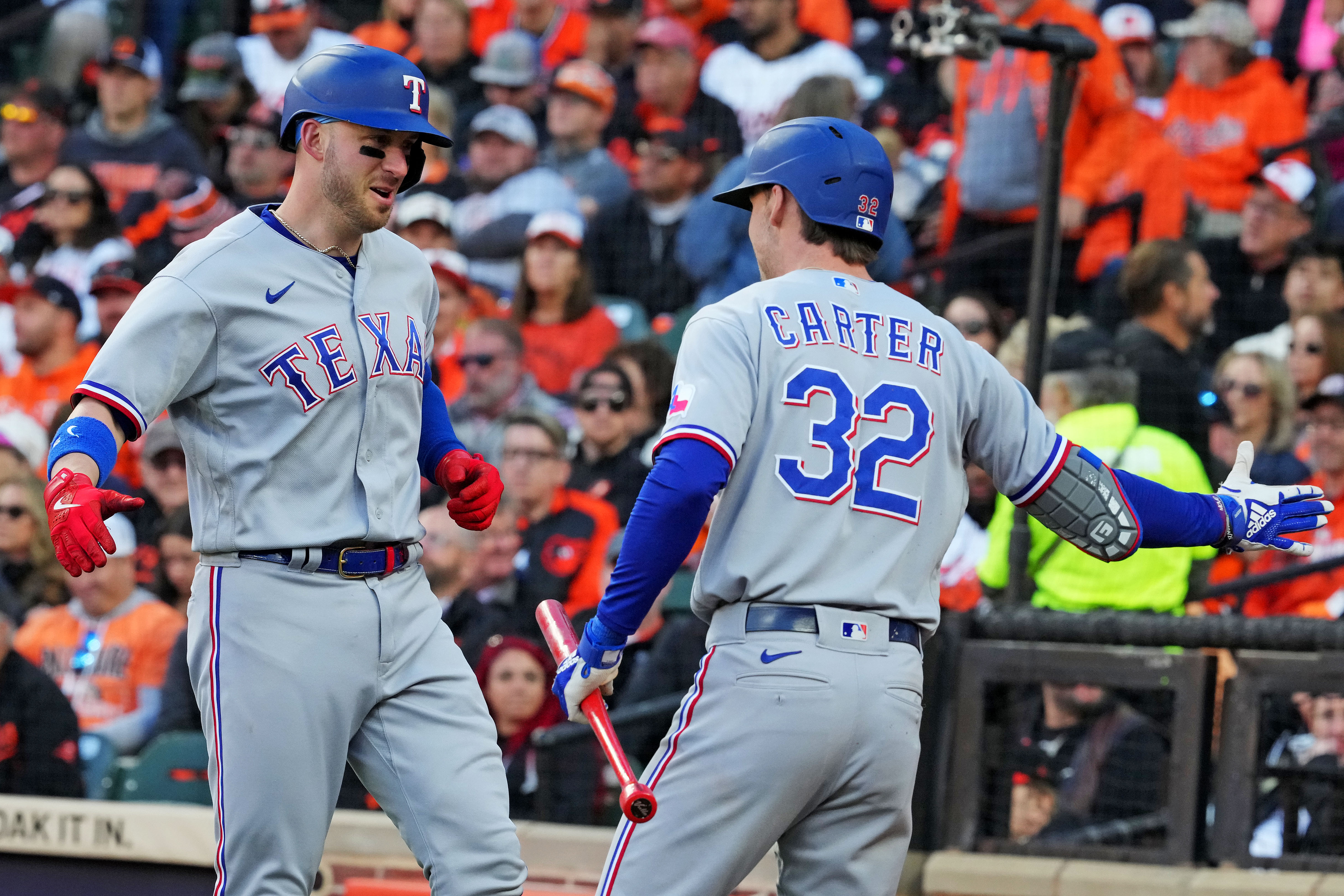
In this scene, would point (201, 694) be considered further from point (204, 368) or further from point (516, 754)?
point (516, 754)

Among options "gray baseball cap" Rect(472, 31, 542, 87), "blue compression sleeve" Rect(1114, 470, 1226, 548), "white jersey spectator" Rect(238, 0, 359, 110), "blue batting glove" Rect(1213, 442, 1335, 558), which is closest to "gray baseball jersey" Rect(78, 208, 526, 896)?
"blue compression sleeve" Rect(1114, 470, 1226, 548)

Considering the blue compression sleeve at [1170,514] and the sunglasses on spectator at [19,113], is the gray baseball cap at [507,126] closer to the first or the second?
the sunglasses on spectator at [19,113]

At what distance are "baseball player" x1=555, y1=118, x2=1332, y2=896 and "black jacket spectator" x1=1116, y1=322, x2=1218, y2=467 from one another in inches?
113

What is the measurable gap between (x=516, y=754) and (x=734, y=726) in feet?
9.74

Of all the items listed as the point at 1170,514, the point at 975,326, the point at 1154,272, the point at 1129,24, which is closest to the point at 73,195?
the point at 975,326

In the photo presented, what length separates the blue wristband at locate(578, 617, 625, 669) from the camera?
2828 mm

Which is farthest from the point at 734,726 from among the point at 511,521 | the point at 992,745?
the point at 511,521

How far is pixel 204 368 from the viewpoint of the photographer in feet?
9.77

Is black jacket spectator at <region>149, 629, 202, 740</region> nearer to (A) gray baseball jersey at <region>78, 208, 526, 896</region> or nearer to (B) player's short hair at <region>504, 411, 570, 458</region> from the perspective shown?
(B) player's short hair at <region>504, 411, 570, 458</region>

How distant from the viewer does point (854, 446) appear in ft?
9.34

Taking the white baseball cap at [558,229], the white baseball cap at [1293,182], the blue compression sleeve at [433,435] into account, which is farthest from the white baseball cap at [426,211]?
the blue compression sleeve at [433,435]

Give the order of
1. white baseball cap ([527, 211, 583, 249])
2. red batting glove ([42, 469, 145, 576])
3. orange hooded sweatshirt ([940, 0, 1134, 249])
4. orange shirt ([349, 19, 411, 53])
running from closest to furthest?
red batting glove ([42, 469, 145, 576]) → orange hooded sweatshirt ([940, 0, 1134, 249]) → white baseball cap ([527, 211, 583, 249]) → orange shirt ([349, 19, 411, 53])

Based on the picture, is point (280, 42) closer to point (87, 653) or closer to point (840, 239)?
point (87, 653)

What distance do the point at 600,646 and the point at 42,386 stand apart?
17.6ft
